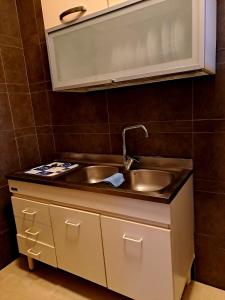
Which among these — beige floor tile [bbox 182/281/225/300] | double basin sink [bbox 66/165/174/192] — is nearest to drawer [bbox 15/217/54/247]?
double basin sink [bbox 66/165/174/192]

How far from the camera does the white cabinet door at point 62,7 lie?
1.28 m

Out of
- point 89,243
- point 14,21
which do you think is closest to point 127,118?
point 89,243

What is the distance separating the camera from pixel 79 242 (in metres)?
1.40

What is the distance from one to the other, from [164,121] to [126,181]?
1.53 feet

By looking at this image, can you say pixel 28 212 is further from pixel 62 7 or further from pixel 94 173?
pixel 62 7

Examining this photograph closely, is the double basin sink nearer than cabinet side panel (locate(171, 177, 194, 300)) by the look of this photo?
No

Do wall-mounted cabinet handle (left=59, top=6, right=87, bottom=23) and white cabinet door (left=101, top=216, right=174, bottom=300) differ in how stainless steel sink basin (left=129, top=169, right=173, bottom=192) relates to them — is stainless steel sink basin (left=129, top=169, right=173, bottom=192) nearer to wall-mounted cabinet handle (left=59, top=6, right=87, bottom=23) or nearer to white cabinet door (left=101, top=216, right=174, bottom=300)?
white cabinet door (left=101, top=216, right=174, bottom=300)

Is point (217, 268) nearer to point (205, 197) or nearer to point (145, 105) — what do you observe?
point (205, 197)

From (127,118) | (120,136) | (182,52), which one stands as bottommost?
(120,136)

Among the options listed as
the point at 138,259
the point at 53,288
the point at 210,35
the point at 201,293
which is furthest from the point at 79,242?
the point at 210,35

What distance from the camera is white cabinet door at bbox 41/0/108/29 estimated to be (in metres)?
1.28

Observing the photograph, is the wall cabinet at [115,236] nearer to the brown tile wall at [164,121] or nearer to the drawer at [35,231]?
the drawer at [35,231]

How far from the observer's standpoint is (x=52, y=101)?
1.95 metres

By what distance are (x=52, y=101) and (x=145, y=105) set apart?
86 cm
